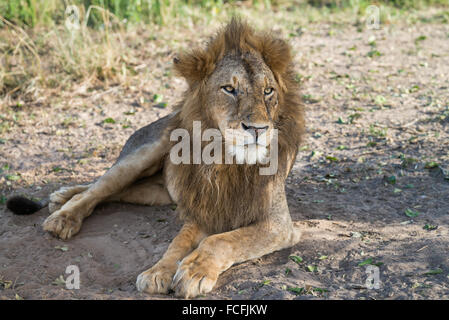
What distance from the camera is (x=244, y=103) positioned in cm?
387

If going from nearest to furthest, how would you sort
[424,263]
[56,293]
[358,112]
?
[56,293], [424,263], [358,112]

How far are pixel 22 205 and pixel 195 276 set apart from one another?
6.57ft

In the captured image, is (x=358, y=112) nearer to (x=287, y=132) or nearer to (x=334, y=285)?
(x=287, y=132)

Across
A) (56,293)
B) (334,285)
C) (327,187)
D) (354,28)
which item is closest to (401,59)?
(354,28)

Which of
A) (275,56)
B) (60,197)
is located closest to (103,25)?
(60,197)

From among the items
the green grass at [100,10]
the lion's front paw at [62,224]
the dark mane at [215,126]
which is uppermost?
the green grass at [100,10]

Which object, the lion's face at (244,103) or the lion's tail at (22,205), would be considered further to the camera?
the lion's tail at (22,205)

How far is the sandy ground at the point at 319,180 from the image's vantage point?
3.82 m

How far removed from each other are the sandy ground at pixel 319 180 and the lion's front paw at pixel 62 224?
0.07 metres

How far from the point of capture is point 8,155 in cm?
659

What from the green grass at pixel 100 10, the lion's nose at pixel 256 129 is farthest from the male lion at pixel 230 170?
the green grass at pixel 100 10

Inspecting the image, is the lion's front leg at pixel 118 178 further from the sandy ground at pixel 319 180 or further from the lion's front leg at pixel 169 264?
the lion's front leg at pixel 169 264
